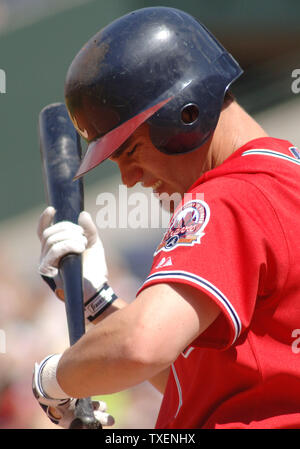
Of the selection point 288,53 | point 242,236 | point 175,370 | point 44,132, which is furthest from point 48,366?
point 288,53

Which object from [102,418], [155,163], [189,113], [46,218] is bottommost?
[102,418]

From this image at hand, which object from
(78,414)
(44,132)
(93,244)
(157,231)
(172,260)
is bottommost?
(157,231)

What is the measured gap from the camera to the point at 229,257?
147cm

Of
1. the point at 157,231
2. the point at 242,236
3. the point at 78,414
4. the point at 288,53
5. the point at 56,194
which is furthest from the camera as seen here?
the point at 288,53

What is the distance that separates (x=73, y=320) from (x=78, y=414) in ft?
0.98

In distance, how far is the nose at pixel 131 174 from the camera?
193 cm

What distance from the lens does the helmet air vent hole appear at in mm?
1862

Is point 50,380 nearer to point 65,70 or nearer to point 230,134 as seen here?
point 230,134

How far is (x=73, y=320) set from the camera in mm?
2191

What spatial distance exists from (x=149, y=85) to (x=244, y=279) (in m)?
0.64
